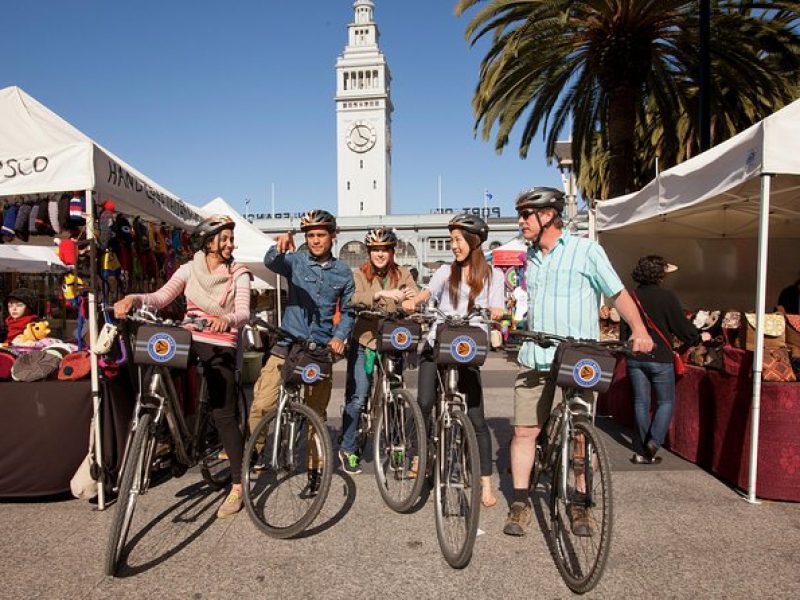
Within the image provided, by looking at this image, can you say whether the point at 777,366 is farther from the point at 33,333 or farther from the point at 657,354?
the point at 33,333

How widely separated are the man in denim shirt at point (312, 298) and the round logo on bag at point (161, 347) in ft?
2.91

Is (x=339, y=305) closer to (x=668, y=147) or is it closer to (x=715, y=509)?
(x=715, y=509)

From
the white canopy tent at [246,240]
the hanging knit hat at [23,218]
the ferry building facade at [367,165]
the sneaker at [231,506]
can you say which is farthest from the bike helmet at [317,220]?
the ferry building facade at [367,165]

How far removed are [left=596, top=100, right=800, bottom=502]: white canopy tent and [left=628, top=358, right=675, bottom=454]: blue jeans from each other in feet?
3.37

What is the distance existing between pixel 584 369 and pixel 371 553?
5.27ft

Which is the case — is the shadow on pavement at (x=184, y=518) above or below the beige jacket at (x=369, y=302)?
below

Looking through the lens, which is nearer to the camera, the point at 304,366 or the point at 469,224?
the point at 304,366

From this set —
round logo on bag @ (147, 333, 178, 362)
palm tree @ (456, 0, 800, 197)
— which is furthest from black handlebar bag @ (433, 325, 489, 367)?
palm tree @ (456, 0, 800, 197)

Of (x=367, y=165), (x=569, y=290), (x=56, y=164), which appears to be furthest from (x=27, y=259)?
(x=367, y=165)

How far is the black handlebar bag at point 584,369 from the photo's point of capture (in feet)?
10.2

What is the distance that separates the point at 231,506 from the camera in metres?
3.89

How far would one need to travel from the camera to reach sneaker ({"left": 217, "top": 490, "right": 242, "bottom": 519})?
12.7ft

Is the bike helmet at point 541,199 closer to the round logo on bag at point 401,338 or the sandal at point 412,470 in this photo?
the round logo on bag at point 401,338

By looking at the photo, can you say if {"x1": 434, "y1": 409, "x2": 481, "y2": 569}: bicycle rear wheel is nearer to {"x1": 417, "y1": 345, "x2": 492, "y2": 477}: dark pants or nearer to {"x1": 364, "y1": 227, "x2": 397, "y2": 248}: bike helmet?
{"x1": 417, "y1": 345, "x2": 492, "y2": 477}: dark pants
